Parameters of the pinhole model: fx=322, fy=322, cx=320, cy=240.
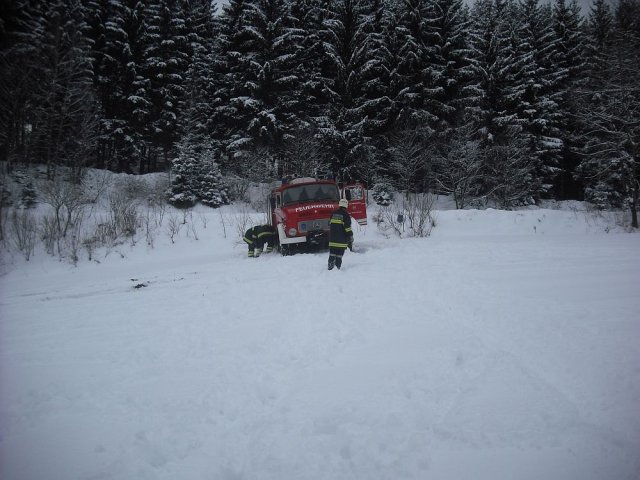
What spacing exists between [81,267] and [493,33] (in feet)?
93.5

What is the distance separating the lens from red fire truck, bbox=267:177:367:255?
9.93 metres

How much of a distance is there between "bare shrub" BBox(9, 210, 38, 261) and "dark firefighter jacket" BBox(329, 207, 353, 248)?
10232 millimetres

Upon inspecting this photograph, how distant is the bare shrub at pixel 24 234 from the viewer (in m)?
10.7

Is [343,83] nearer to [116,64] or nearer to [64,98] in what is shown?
[116,64]

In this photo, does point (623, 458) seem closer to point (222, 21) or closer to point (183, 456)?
point (183, 456)

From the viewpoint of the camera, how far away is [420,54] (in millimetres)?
23156

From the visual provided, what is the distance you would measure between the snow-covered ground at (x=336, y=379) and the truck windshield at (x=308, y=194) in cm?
415

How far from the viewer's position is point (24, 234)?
1073cm

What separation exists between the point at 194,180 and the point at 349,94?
12.5m

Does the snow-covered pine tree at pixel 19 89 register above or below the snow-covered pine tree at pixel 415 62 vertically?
below

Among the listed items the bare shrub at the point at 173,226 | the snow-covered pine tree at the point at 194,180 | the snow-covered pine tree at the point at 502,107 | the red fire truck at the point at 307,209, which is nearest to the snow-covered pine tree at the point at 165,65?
the snow-covered pine tree at the point at 194,180

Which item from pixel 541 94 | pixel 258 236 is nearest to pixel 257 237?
pixel 258 236

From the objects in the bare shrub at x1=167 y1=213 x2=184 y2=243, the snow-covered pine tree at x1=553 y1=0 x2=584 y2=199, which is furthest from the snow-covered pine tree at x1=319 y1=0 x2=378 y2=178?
the snow-covered pine tree at x1=553 y1=0 x2=584 y2=199

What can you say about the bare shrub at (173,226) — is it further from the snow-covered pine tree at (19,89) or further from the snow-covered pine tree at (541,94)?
the snow-covered pine tree at (541,94)
